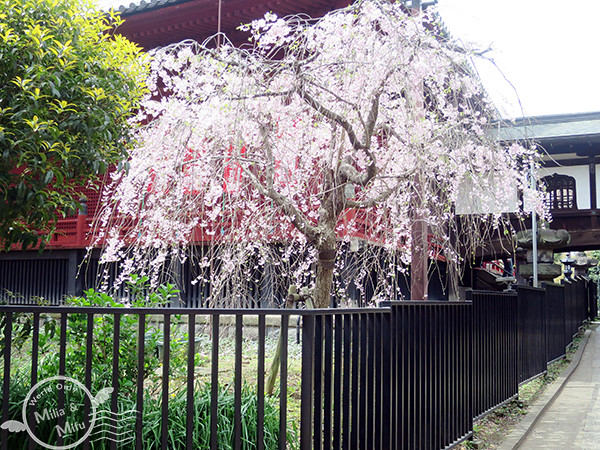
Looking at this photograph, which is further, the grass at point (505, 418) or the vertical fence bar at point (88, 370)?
the grass at point (505, 418)

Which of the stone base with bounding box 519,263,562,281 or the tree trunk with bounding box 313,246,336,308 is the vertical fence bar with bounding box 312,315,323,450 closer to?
the tree trunk with bounding box 313,246,336,308

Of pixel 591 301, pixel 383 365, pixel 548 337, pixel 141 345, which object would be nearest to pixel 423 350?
pixel 383 365

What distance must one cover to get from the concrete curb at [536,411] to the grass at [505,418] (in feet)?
0.19

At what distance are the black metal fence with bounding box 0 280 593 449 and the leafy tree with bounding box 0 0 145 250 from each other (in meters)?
1.05

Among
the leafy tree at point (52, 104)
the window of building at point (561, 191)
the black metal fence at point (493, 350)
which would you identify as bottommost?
the black metal fence at point (493, 350)

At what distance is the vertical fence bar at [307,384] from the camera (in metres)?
3.15

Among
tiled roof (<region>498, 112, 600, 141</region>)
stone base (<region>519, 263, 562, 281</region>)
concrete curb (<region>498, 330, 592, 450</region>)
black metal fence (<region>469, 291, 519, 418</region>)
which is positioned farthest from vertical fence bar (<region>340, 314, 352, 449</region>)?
tiled roof (<region>498, 112, 600, 141</region>)

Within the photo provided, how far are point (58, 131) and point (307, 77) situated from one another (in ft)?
7.87

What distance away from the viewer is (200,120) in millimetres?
6355

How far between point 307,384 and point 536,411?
Result: 5.43m

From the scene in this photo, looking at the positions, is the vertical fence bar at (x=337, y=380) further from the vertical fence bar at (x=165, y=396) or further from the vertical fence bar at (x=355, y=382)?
the vertical fence bar at (x=165, y=396)

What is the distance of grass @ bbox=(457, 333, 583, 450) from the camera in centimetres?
604

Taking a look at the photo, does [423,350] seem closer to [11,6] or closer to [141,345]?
[141,345]

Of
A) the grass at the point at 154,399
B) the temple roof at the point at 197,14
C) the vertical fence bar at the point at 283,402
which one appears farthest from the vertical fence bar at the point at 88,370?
the temple roof at the point at 197,14
